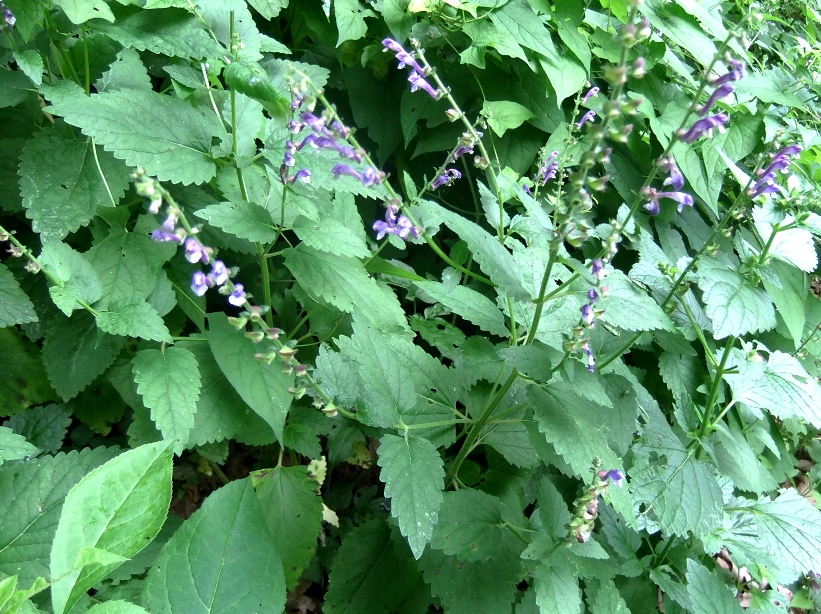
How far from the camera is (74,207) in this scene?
5.36 feet

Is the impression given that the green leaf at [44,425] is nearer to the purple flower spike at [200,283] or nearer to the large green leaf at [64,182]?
the large green leaf at [64,182]

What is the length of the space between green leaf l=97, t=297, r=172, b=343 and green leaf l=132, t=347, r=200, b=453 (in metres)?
0.10

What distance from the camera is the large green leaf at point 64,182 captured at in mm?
1591

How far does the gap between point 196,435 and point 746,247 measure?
180 cm

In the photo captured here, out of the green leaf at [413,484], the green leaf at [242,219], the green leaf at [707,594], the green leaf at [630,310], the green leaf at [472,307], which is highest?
the green leaf at [630,310]

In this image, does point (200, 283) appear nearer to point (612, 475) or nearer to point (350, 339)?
point (350, 339)

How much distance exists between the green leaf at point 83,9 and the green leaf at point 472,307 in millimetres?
1156


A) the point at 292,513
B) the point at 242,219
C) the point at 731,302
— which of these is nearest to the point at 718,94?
the point at 731,302

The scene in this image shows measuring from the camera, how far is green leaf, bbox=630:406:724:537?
1663 millimetres

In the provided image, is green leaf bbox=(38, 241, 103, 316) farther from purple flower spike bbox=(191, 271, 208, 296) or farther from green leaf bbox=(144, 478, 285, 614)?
green leaf bbox=(144, 478, 285, 614)

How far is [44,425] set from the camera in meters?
1.73

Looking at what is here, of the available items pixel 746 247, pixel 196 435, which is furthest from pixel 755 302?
pixel 196 435

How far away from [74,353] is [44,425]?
0.27 metres

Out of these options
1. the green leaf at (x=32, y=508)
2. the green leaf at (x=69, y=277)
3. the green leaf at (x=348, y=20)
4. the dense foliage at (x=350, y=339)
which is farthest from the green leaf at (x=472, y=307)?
the green leaf at (x=348, y=20)
